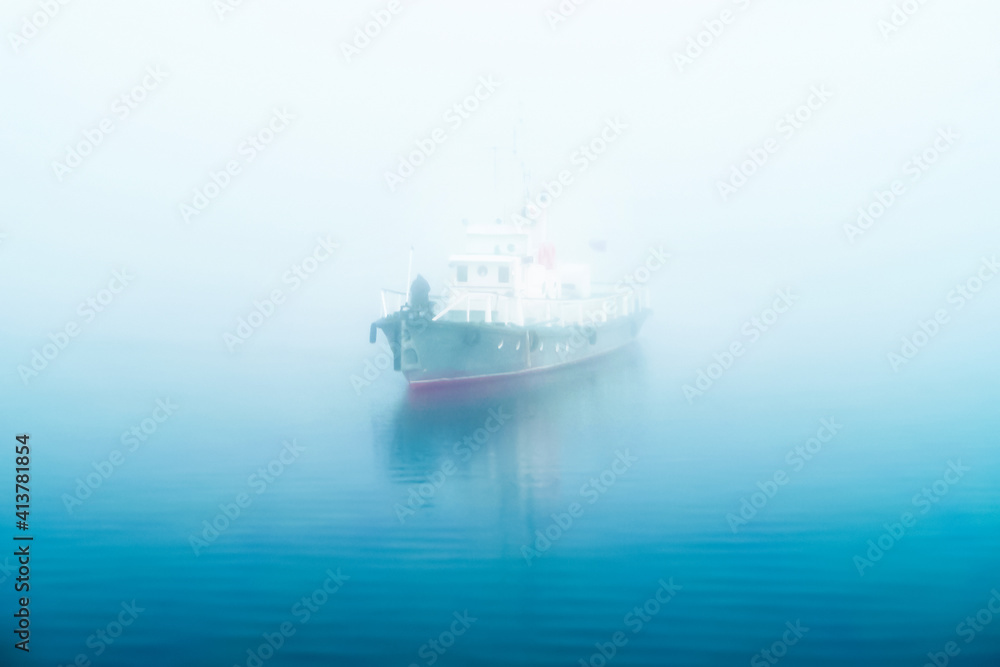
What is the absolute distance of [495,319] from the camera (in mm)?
29469

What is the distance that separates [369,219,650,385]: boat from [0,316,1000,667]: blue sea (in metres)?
1.41

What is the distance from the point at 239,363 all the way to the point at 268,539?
24.8 m

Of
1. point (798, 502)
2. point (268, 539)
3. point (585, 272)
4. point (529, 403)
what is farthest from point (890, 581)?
point (585, 272)

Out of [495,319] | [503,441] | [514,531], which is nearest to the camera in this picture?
[514,531]

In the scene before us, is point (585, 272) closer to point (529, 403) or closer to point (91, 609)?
point (529, 403)

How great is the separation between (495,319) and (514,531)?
16275 mm

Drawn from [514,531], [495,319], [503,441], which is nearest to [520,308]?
[495,319]

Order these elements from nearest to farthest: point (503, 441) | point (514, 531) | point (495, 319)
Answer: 1. point (514, 531)
2. point (503, 441)
3. point (495, 319)

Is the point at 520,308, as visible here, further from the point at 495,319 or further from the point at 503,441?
the point at 503,441

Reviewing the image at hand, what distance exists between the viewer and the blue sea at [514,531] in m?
9.45

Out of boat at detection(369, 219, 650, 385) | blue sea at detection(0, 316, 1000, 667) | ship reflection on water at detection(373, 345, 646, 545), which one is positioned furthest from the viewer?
boat at detection(369, 219, 650, 385)

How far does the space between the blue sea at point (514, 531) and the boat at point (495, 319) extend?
1.41m

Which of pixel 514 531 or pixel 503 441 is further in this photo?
pixel 503 441

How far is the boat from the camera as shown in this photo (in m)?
26.3
